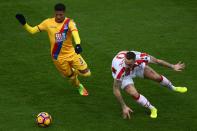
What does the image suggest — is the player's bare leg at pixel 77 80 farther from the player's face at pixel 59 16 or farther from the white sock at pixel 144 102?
the white sock at pixel 144 102

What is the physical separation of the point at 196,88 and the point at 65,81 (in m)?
4.04

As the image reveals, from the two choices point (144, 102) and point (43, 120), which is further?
point (144, 102)

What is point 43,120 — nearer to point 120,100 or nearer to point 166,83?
point 120,100

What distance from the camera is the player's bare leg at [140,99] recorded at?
13.1m

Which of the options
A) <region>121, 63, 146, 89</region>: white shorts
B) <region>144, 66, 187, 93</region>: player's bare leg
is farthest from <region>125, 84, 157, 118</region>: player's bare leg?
<region>144, 66, 187, 93</region>: player's bare leg

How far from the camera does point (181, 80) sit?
15.9 m

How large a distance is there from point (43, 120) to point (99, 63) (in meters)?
4.93

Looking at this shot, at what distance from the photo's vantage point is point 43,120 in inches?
508

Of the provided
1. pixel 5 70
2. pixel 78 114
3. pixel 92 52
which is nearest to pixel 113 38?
pixel 92 52

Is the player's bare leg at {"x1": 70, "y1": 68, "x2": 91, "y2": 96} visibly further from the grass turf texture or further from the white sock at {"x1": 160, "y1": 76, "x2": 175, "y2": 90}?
the white sock at {"x1": 160, "y1": 76, "x2": 175, "y2": 90}

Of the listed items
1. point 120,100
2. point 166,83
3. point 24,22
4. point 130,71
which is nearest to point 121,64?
point 130,71

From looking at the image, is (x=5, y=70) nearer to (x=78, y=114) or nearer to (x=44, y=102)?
(x=44, y=102)

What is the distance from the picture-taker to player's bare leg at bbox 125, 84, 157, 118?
43.1 feet

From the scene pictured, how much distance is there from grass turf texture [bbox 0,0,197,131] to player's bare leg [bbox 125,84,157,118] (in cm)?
24
